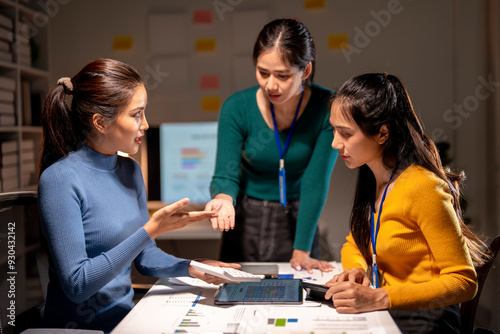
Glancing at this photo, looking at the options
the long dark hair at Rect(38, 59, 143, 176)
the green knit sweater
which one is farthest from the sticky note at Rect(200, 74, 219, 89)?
the long dark hair at Rect(38, 59, 143, 176)

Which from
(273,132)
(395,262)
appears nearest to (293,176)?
(273,132)

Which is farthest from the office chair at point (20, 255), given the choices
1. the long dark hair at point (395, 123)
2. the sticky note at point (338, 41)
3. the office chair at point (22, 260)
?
the sticky note at point (338, 41)

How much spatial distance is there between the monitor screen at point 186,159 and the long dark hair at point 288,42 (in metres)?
1.77

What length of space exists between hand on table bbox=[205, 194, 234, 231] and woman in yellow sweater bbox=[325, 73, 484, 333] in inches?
15.1

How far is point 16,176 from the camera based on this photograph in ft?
10.4

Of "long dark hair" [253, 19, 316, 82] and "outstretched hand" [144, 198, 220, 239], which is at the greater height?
"long dark hair" [253, 19, 316, 82]

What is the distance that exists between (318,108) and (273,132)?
0.20 m

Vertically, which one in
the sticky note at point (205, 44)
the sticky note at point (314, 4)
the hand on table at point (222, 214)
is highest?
the sticky note at point (314, 4)

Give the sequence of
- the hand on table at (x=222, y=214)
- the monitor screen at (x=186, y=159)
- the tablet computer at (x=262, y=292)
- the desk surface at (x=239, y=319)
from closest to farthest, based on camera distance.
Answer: the desk surface at (x=239, y=319)
the tablet computer at (x=262, y=292)
the hand on table at (x=222, y=214)
the monitor screen at (x=186, y=159)

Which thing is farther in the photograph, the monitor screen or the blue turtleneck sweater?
the monitor screen

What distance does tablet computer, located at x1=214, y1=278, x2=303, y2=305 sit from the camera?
129 cm

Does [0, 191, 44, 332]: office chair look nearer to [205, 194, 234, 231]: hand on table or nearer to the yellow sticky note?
[205, 194, 234, 231]: hand on table

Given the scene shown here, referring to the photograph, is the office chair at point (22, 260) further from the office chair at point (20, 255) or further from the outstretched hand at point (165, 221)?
the outstretched hand at point (165, 221)

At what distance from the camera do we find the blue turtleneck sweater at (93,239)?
1300mm
